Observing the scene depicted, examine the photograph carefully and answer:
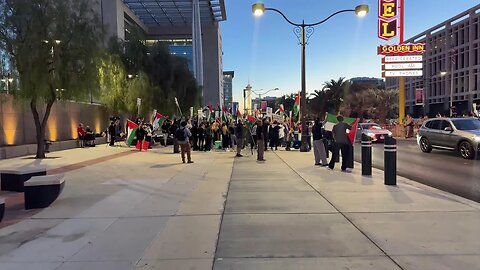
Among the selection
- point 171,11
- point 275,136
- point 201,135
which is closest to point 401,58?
point 275,136

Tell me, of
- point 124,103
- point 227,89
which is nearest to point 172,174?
point 124,103

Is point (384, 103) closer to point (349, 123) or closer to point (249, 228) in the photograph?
point (349, 123)

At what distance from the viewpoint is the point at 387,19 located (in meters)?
39.4

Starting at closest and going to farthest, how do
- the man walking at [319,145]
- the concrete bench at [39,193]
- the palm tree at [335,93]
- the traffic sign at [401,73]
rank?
the concrete bench at [39,193] < the man walking at [319,145] < the traffic sign at [401,73] < the palm tree at [335,93]

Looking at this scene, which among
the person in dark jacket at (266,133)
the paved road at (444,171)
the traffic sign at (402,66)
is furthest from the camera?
the traffic sign at (402,66)

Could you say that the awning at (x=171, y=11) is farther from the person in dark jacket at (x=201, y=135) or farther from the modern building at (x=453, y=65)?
the person in dark jacket at (x=201, y=135)

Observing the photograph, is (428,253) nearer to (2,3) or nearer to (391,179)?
(391,179)

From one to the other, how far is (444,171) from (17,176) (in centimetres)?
1221

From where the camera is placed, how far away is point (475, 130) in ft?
57.4

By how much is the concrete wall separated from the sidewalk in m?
13.1

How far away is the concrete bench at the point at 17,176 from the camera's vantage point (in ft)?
35.4

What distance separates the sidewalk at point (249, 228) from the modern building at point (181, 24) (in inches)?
1556

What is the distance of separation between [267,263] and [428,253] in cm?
200

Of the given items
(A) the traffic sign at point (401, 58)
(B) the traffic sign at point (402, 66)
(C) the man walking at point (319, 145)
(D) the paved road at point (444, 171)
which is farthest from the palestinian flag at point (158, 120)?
(A) the traffic sign at point (401, 58)
